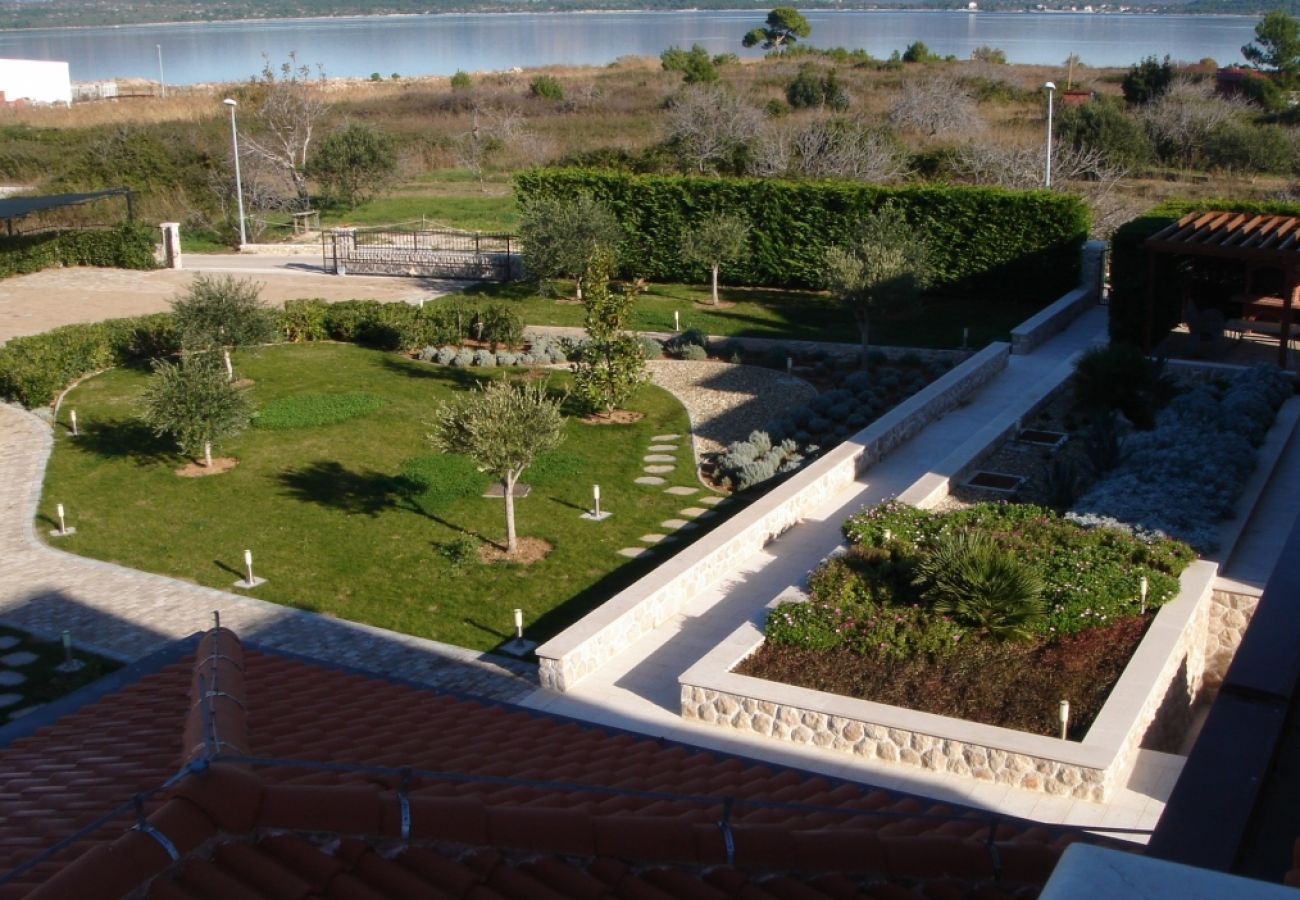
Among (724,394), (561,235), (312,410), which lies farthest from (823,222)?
(312,410)

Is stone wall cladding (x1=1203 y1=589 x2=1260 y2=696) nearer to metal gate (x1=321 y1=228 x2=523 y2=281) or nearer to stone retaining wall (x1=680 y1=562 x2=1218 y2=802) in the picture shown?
stone retaining wall (x1=680 y1=562 x2=1218 y2=802)

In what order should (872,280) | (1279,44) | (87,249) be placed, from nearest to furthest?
1. (872,280)
2. (87,249)
3. (1279,44)

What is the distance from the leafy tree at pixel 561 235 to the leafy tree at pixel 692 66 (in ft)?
136

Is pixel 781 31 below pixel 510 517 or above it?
above

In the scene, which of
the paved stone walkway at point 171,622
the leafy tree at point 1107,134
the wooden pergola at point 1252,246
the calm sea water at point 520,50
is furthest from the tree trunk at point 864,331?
the calm sea water at point 520,50

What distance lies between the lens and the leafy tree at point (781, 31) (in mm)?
112188

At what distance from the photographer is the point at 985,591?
37.9 feet

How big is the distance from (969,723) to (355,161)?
36.3 metres

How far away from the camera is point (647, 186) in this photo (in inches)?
1248

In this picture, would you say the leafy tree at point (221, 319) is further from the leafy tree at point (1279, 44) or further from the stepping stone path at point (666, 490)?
the leafy tree at point (1279, 44)

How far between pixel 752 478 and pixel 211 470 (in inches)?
313

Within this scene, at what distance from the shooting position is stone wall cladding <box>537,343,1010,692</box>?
12.0 meters

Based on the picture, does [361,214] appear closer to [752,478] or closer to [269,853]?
[752,478]

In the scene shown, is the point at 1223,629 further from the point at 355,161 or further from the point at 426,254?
the point at 355,161
